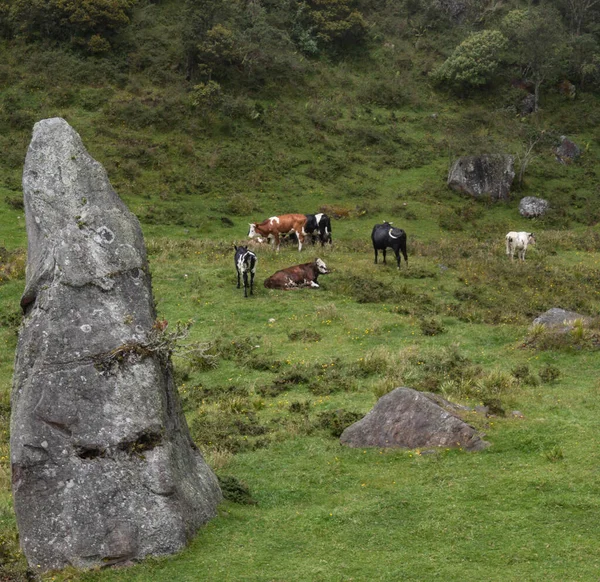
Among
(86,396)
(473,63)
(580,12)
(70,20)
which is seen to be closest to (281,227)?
(86,396)

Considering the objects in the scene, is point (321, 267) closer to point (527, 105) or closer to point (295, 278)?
point (295, 278)

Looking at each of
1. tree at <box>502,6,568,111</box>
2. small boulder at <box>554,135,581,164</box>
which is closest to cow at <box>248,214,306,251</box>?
small boulder at <box>554,135,581,164</box>

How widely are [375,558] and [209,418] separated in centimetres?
792

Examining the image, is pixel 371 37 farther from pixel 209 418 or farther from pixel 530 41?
pixel 209 418

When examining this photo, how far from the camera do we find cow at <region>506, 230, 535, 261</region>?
115ft

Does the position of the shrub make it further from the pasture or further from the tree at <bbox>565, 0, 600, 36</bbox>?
the tree at <bbox>565, 0, 600, 36</bbox>

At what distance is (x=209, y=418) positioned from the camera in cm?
1773

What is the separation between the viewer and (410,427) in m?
14.9

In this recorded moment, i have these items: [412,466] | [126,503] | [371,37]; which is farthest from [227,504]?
[371,37]

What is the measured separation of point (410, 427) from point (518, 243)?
22.4 m

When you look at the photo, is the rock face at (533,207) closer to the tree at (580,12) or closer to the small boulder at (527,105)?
the small boulder at (527,105)

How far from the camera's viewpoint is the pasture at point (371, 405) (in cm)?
1057

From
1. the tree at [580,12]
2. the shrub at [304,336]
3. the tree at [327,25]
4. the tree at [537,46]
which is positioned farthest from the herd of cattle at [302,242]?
the tree at [580,12]

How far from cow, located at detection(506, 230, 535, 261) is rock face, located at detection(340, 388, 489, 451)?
845 inches
